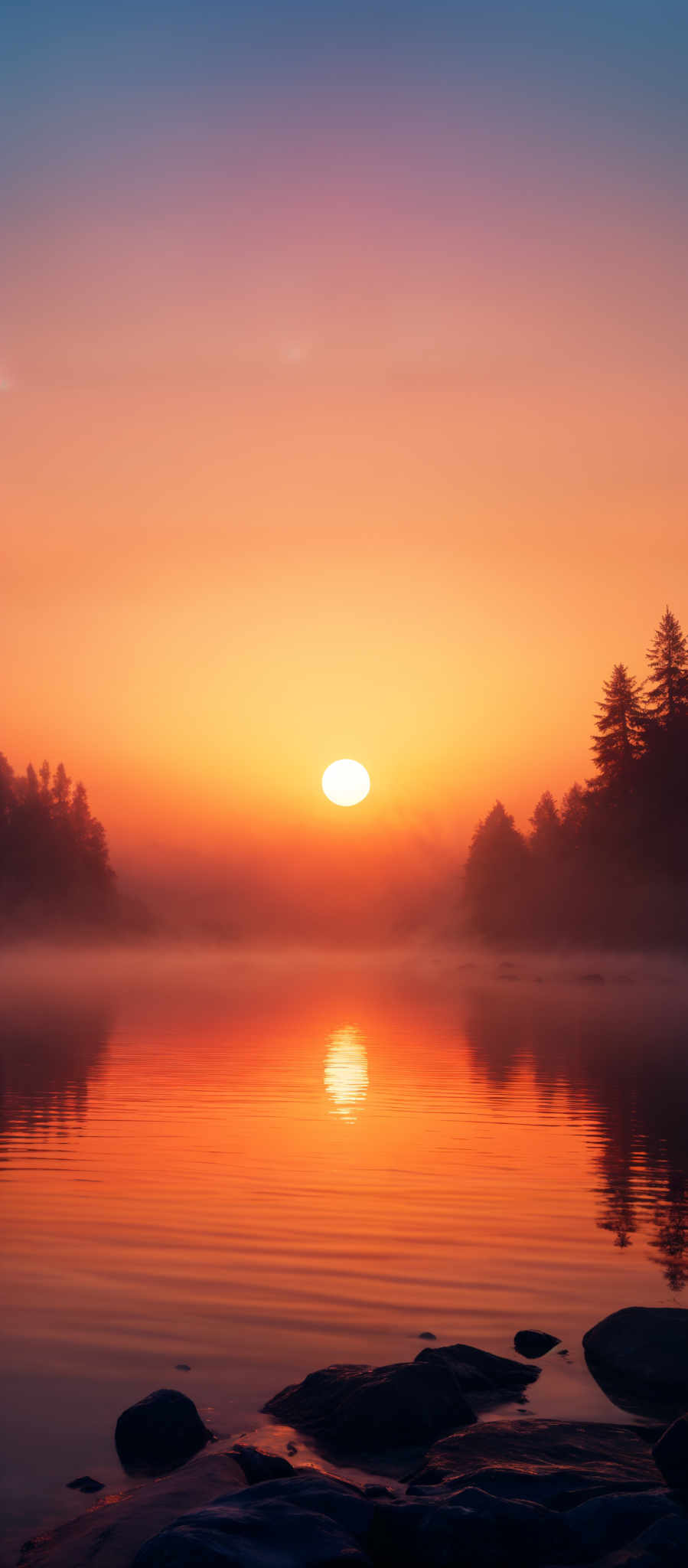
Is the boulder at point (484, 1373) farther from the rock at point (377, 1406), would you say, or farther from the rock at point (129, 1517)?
the rock at point (129, 1517)

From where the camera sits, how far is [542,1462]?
25.8 ft

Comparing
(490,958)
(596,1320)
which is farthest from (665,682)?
(596,1320)

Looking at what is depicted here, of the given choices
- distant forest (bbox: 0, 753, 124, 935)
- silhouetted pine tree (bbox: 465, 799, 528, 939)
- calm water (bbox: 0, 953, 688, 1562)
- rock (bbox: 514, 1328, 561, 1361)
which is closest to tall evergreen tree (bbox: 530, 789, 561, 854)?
silhouetted pine tree (bbox: 465, 799, 528, 939)

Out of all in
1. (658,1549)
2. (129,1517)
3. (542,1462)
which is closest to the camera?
(658,1549)

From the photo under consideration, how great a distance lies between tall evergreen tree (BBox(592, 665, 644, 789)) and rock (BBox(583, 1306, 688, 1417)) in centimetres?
7868

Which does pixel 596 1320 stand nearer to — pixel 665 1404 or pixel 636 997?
pixel 665 1404

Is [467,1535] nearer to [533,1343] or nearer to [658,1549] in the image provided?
[658,1549]

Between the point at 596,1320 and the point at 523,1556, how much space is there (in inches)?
199

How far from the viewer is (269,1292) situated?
11797mm

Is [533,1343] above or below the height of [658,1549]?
below

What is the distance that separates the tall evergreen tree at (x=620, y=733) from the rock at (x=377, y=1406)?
80.4 meters

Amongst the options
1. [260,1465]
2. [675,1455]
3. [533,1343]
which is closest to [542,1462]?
[675,1455]

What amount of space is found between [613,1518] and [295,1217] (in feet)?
28.3

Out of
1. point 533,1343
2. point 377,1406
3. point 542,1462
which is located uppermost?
point 377,1406
